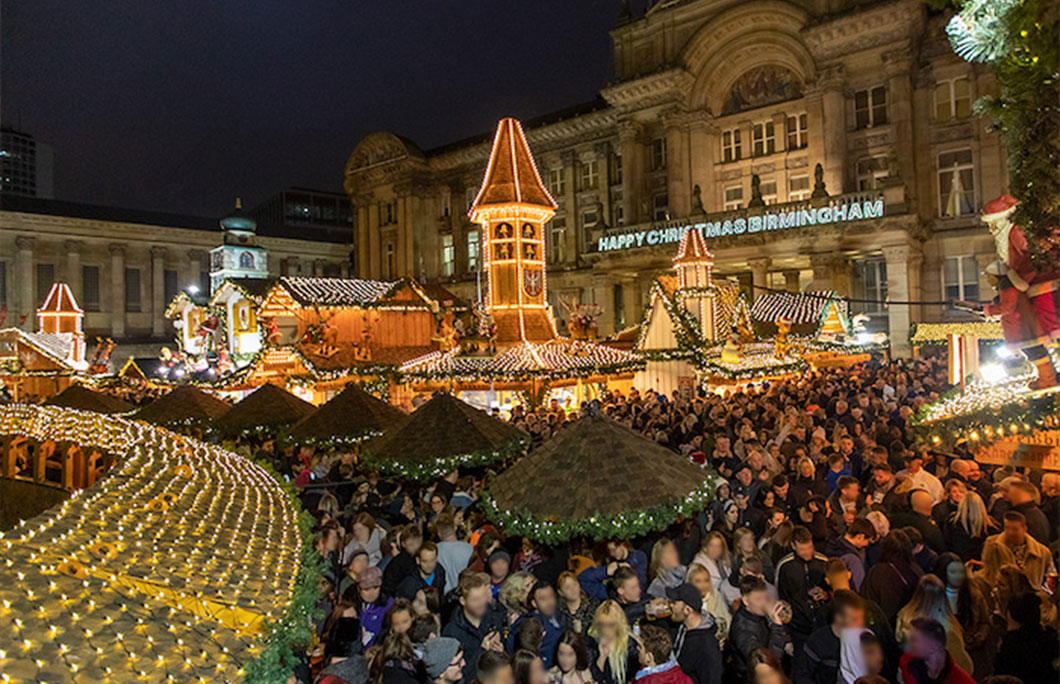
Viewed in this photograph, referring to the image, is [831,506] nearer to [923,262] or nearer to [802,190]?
[923,262]

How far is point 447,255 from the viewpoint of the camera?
53.1 m

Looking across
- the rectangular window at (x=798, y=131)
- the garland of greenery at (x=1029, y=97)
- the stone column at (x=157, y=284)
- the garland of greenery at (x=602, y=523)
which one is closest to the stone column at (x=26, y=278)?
the stone column at (x=157, y=284)

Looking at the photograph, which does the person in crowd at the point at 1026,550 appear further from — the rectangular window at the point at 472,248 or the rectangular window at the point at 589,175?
the rectangular window at the point at 472,248

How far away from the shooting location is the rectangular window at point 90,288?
5053 cm

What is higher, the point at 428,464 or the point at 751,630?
the point at 428,464

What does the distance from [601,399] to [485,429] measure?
9.84 m

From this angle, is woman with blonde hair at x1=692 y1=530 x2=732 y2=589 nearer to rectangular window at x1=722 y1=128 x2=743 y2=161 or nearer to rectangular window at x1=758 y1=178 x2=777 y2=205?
rectangular window at x1=758 y1=178 x2=777 y2=205

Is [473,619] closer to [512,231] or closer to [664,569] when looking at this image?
[664,569]

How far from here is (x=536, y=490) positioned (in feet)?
20.4

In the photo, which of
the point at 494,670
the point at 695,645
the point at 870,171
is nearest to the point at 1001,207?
the point at 695,645

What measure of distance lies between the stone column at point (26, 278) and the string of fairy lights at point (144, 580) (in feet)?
173

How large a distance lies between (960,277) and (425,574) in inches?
1301

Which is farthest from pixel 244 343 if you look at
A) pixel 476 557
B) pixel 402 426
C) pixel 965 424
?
pixel 965 424

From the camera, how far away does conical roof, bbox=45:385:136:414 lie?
543 inches
